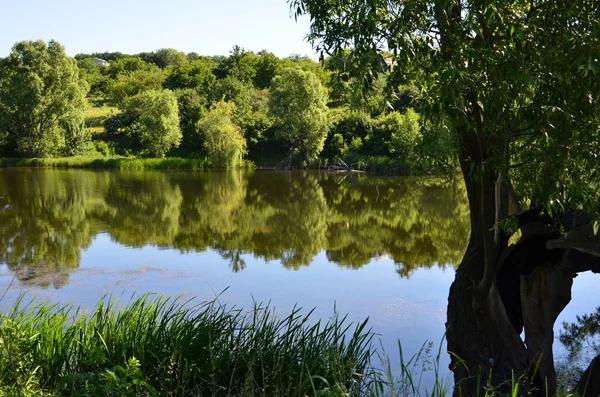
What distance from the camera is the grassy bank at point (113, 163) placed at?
3753cm

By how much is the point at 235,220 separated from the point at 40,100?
84.8ft

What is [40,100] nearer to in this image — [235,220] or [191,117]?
[191,117]

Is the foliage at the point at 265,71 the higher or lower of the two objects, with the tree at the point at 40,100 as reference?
higher

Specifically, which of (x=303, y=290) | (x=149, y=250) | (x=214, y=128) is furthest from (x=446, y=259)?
(x=214, y=128)

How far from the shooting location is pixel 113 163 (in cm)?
3847

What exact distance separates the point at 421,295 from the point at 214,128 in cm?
2767

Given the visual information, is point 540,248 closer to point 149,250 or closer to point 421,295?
point 421,295

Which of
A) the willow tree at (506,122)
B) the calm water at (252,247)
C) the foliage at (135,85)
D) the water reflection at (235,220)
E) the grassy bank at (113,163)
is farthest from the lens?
the foliage at (135,85)

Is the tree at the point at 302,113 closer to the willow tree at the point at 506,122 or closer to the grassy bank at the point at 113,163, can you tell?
the grassy bank at the point at 113,163

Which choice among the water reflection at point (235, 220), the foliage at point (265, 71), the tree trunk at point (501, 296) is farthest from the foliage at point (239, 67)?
the tree trunk at point (501, 296)

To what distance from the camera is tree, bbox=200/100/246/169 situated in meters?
36.5

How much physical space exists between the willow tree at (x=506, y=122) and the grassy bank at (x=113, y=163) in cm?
3208

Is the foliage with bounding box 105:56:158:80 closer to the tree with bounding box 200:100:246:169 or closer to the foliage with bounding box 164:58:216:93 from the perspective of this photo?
the foliage with bounding box 164:58:216:93

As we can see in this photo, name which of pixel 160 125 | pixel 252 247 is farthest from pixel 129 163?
pixel 252 247
